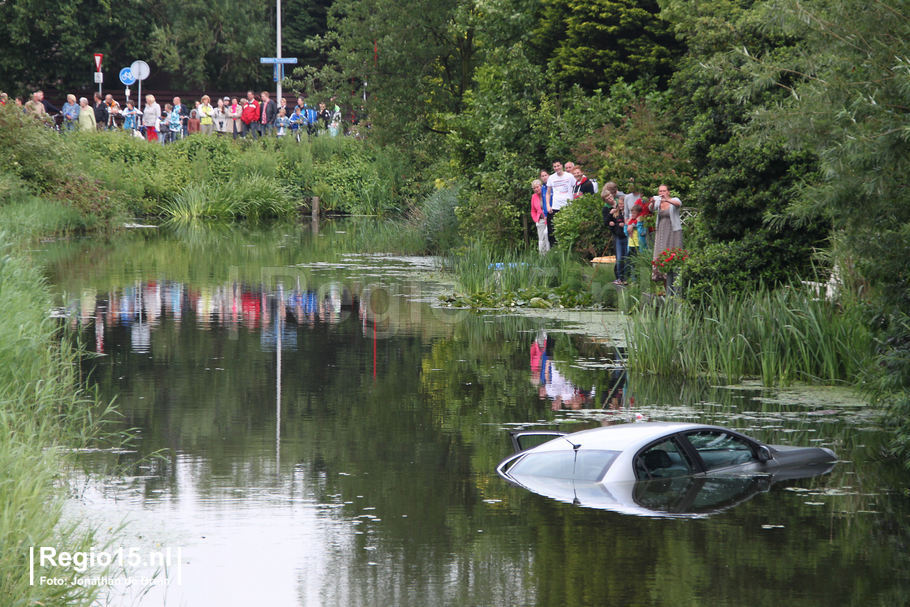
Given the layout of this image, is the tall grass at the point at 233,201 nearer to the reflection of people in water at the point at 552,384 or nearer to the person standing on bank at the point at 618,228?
the person standing on bank at the point at 618,228

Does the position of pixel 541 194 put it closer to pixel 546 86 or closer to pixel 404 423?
pixel 546 86

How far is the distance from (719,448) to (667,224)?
10918mm

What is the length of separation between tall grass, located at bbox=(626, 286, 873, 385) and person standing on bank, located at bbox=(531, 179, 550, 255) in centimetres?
1138

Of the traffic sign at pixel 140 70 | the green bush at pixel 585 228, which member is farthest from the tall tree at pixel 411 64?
the green bush at pixel 585 228

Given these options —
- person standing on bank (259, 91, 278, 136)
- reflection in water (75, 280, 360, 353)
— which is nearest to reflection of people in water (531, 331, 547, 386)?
reflection in water (75, 280, 360, 353)

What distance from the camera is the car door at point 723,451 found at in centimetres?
1171

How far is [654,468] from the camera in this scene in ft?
37.4

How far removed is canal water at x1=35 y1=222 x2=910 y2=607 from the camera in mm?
9055

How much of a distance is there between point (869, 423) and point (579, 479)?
4.36 m

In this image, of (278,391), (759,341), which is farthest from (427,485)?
(759,341)

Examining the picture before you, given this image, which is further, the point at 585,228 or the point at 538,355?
the point at 585,228

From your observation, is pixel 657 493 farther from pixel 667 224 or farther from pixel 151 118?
pixel 151 118

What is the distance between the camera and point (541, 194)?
2922 cm

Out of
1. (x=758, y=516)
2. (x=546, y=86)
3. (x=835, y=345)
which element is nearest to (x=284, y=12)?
(x=546, y=86)
